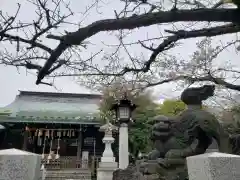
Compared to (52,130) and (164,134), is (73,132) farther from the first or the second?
(164,134)

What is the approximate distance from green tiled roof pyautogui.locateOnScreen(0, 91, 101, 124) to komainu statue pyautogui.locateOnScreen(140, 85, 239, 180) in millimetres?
11208

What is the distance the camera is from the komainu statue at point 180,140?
15.1 ft

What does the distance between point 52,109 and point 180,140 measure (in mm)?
16956

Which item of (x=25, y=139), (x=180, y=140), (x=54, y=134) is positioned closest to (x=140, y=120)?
(x=54, y=134)

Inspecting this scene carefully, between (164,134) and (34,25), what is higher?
(34,25)

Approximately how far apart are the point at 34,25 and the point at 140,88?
449cm

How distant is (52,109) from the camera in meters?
20.6

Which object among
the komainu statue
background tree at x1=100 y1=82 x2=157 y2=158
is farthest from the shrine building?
the komainu statue

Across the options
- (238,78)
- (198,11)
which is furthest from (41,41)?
(238,78)

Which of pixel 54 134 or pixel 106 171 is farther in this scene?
pixel 54 134

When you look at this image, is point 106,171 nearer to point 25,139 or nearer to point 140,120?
point 140,120

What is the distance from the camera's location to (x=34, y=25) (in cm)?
351

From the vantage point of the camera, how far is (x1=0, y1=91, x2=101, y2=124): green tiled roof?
15961 mm

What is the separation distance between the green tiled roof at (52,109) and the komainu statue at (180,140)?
36.8 feet
